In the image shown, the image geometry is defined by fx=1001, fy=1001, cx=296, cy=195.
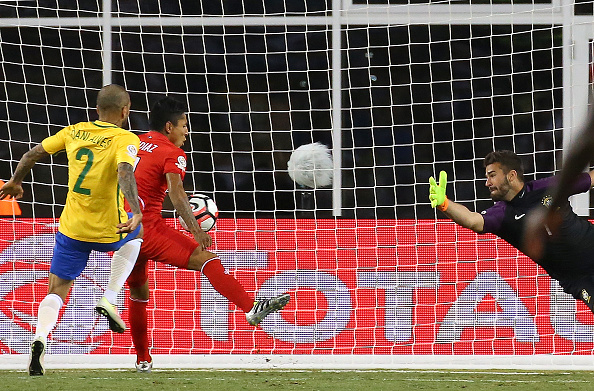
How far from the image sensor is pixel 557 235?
6.95m

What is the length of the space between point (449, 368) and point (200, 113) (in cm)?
357

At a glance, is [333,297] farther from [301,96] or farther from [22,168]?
[22,168]

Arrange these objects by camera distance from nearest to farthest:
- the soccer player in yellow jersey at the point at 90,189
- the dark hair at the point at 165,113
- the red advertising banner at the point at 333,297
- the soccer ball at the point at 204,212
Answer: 1. the soccer player in yellow jersey at the point at 90,189
2. the dark hair at the point at 165,113
3. the soccer ball at the point at 204,212
4. the red advertising banner at the point at 333,297

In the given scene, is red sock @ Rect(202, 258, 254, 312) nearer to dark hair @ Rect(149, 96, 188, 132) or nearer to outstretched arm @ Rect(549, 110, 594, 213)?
dark hair @ Rect(149, 96, 188, 132)

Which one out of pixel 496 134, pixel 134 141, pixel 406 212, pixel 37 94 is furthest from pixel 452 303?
pixel 37 94

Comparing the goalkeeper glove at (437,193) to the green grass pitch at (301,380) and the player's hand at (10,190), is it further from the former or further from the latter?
the player's hand at (10,190)

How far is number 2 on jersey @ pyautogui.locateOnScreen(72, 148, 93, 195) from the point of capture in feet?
20.4

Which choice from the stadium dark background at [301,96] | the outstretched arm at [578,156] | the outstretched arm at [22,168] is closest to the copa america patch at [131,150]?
the outstretched arm at [22,168]

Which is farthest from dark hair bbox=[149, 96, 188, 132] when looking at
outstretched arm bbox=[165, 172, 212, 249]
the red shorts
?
the red shorts

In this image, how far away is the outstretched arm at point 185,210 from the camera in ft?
21.9

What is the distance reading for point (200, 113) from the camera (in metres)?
9.96

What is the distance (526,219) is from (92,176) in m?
2.97

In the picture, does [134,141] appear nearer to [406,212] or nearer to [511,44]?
[406,212]

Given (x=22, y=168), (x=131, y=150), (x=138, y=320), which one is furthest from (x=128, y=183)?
(x=138, y=320)
